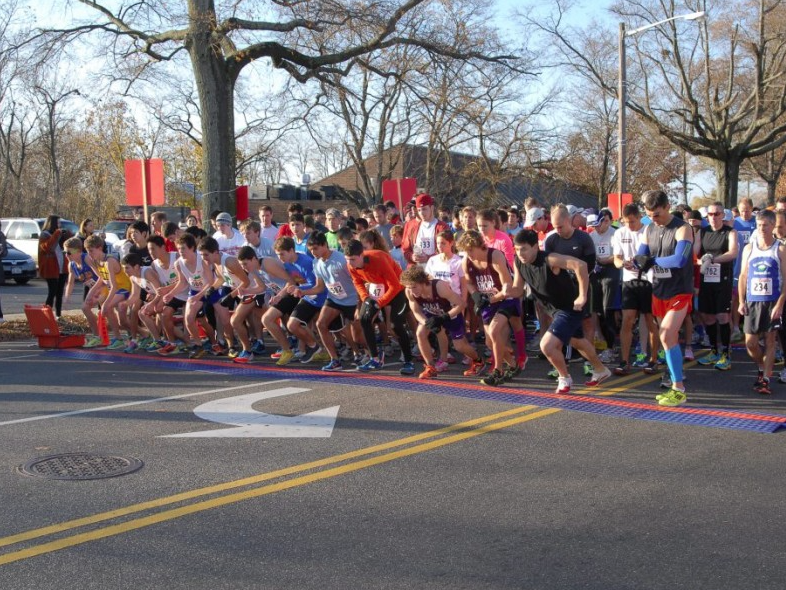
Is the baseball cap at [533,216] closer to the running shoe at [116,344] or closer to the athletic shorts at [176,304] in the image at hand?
the athletic shorts at [176,304]

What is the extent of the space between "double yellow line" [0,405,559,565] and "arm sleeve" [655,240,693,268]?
1.83 m

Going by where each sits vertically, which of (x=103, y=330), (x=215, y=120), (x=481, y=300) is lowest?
(x=103, y=330)

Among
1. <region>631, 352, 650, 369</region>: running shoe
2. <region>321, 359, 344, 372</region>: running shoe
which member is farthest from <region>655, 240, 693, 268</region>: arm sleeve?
<region>321, 359, 344, 372</region>: running shoe

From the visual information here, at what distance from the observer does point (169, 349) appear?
12586 mm

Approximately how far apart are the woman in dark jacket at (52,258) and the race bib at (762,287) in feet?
41.7

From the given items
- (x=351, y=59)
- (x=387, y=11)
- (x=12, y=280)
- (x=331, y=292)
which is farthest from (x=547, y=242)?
(x=12, y=280)

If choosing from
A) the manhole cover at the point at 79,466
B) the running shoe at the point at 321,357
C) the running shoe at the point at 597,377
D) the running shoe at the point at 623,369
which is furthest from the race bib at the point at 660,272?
the manhole cover at the point at 79,466

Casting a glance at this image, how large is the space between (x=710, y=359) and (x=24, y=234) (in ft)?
82.8

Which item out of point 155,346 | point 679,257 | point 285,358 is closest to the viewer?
point 679,257

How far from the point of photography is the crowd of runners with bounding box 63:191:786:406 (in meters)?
A: 9.14

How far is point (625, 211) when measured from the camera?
381 inches

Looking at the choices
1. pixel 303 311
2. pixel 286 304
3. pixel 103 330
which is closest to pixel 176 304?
pixel 103 330

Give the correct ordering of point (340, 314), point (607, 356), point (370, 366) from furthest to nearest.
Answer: point (607, 356), point (340, 314), point (370, 366)

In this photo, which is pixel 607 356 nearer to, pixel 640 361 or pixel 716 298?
pixel 640 361
